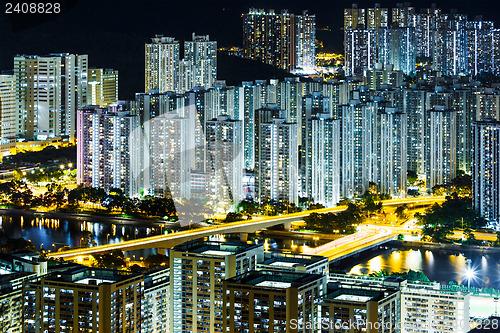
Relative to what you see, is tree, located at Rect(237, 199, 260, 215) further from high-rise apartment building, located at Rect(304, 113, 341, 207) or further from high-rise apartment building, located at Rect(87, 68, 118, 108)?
high-rise apartment building, located at Rect(87, 68, 118, 108)

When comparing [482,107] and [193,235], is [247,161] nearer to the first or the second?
[193,235]

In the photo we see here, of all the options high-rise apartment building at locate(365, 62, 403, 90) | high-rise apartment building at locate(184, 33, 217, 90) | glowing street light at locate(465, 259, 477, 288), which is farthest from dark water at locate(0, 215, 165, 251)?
high-rise apartment building at locate(365, 62, 403, 90)

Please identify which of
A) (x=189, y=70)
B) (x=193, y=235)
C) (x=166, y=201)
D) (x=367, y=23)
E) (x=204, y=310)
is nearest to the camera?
(x=204, y=310)

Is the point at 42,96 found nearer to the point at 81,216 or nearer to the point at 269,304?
the point at 81,216

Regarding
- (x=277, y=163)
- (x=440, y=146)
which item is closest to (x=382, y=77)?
(x=440, y=146)

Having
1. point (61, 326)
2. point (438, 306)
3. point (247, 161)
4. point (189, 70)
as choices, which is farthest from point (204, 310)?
point (189, 70)

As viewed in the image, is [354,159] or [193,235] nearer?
[193,235]
